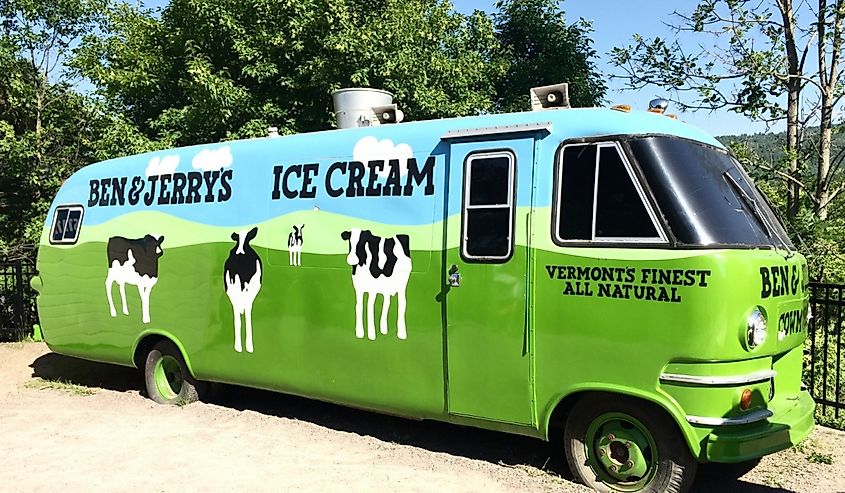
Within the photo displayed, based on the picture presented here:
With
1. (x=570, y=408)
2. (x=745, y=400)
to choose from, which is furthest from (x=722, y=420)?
(x=570, y=408)

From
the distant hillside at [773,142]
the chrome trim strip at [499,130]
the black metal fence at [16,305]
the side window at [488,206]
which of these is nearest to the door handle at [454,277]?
the side window at [488,206]

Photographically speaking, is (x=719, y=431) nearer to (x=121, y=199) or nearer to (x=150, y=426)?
(x=150, y=426)

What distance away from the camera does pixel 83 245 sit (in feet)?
27.8

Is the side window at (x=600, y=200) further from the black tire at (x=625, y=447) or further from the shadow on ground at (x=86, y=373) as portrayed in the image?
the shadow on ground at (x=86, y=373)

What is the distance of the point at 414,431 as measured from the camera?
6.66 m

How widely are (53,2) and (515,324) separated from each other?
48.8 feet

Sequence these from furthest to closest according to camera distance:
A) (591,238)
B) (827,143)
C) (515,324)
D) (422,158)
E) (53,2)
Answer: (53,2), (827,143), (422,158), (515,324), (591,238)

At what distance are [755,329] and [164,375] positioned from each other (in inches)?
241

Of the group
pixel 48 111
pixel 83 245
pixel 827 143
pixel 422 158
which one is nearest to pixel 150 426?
pixel 83 245

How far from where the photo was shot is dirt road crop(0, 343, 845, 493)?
538cm

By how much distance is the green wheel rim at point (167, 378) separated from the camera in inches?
314

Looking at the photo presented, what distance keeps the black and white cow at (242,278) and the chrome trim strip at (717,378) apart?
154 inches

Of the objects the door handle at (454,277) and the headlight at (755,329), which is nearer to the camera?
the headlight at (755,329)

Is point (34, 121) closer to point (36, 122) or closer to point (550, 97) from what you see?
point (36, 122)
